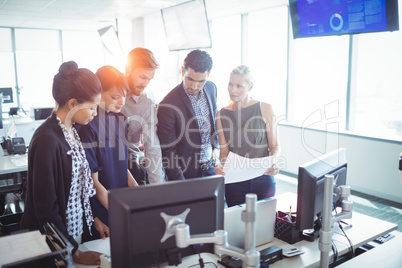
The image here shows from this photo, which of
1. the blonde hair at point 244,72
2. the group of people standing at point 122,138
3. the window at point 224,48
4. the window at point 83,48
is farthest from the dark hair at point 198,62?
the window at point 83,48

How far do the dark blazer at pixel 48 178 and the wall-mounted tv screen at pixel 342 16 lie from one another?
8.09 feet

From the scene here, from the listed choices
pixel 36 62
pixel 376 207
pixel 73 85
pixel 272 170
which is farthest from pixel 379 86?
pixel 36 62

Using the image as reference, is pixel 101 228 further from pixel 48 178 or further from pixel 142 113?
pixel 142 113

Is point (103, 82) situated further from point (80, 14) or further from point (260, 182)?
point (80, 14)

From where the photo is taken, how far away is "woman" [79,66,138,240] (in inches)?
69.7

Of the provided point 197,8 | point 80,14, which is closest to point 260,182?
point 197,8

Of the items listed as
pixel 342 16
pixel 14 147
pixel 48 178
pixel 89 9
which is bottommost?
pixel 14 147

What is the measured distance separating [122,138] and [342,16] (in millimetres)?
2169

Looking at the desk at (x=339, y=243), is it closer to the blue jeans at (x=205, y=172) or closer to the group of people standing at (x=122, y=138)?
the group of people standing at (x=122, y=138)

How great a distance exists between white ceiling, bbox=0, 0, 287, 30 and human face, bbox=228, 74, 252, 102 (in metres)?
3.55

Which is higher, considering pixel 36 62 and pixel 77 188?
pixel 36 62

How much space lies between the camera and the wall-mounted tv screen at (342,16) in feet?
8.68

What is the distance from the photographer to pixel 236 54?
6871mm

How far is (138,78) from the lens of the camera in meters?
2.23
